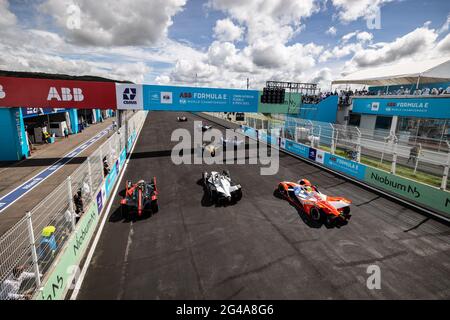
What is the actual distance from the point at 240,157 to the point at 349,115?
70.7 feet

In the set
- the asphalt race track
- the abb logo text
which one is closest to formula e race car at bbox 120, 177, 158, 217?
the asphalt race track

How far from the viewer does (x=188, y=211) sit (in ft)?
34.1

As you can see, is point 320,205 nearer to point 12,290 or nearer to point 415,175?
point 12,290

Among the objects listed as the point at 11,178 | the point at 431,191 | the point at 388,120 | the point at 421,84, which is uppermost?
the point at 421,84

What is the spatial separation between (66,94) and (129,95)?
15.1 feet

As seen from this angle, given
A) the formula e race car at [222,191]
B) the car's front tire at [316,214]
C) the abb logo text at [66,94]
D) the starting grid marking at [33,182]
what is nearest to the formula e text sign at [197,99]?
the abb logo text at [66,94]

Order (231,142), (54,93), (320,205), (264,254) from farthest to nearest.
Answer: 1. (231,142)
2. (54,93)
3. (320,205)
4. (264,254)

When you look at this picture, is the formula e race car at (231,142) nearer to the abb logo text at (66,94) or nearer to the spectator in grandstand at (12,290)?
the abb logo text at (66,94)

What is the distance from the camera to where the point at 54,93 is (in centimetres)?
1805

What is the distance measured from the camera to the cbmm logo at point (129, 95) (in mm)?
20036

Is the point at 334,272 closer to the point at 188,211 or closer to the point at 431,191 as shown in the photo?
the point at 188,211

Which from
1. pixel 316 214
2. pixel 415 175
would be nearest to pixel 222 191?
pixel 316 214

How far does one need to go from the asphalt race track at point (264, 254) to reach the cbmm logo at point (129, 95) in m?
12.0
